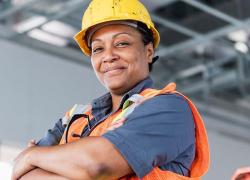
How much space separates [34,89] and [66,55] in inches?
26.4

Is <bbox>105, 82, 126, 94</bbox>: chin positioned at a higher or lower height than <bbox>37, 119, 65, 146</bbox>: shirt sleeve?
higher

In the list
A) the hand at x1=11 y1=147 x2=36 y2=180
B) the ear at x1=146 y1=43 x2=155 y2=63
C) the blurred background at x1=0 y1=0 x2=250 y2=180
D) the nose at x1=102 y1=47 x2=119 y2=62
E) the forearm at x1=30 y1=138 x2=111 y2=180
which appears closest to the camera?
the forearm at x1=30 y1=138 x2=111 y2=180

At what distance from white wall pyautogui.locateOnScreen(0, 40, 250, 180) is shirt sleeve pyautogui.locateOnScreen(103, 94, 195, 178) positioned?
414 centimetres

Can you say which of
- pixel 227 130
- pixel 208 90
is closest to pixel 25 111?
pixel 208 90

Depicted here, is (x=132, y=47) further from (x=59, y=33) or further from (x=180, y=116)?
(x=59, y=33)

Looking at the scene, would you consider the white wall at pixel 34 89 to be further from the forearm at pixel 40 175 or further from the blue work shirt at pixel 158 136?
the blue work shirt at pixel 158 136

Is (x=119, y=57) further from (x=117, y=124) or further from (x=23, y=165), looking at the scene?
(x=23, y=165)

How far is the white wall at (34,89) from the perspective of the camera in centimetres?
605

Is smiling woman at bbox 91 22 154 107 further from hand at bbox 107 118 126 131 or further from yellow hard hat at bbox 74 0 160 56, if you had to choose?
hand at bbox 107 118 126 131

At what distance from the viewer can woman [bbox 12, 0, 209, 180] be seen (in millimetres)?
1870

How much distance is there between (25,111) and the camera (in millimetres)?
6180

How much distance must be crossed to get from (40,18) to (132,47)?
4089 millimetres

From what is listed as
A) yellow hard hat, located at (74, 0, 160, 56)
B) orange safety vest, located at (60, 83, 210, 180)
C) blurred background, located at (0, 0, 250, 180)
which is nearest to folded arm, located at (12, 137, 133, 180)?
orange safety vest, located at (60, 83, 210, 180)

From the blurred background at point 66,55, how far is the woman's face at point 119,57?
3538 mm
